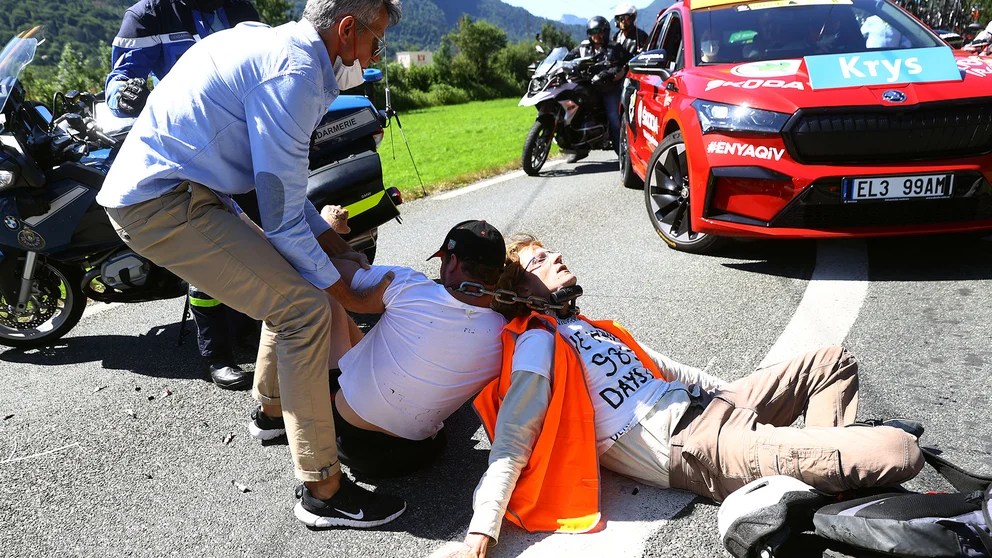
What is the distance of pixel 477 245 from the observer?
273cm

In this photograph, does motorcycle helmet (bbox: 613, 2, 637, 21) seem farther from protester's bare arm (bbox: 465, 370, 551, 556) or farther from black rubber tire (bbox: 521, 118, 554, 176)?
protester's bare arm (bbox: 465, 370, 551, 556)

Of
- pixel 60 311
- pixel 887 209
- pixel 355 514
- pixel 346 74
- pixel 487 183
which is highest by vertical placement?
pixel 346 74

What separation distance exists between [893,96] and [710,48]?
171 centimetres

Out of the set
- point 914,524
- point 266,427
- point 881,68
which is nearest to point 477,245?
point 266,427

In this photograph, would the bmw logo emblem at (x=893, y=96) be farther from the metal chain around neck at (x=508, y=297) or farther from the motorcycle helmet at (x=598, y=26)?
the motorcycle helmet at (x=598, y=26)

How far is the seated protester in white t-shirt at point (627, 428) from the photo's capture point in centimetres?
239

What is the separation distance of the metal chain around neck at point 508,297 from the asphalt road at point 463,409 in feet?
2.18

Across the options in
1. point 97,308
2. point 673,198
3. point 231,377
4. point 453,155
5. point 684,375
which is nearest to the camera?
point 684,375

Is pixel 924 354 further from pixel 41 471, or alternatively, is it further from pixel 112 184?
pixel 41 471

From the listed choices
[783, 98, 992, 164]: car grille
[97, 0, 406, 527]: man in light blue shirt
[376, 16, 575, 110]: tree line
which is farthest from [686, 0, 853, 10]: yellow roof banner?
[376, 16, 575, 110]: tree line

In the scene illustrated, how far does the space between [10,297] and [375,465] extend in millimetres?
2798

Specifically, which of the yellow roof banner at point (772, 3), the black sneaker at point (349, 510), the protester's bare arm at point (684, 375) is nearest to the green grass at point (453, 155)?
the yellow roof banner at point (772, 3)

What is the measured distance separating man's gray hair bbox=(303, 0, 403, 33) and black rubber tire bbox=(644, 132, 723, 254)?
3.27 meters

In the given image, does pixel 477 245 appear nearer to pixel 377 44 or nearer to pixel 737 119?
pixel 377 44
